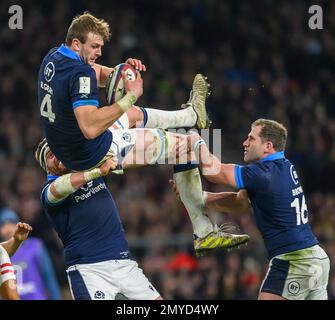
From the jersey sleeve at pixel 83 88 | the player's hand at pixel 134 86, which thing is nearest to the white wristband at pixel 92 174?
the jersey sleeve at pixel 83 88

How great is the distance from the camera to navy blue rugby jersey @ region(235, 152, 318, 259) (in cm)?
859

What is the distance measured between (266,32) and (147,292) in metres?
12.7

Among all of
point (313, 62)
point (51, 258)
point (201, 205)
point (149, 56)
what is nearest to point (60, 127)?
point (201, 205)

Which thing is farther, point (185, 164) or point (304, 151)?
point (304, 151)

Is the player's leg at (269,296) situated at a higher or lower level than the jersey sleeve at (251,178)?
lower

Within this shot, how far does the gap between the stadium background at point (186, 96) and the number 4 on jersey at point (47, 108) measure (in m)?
5.46

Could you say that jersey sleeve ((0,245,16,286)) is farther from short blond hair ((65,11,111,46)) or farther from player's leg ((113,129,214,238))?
short blond hair ((65,11,111,46))

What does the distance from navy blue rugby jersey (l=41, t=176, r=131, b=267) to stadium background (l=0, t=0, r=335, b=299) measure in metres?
4.76

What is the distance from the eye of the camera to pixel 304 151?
16906mm

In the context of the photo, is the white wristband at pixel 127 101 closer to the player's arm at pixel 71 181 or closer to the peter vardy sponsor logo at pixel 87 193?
the player's arm at pixel 71 181

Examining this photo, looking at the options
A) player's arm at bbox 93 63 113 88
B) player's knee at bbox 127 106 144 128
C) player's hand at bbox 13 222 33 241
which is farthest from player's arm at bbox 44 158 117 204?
player's arm at bbox 93 63 113 88

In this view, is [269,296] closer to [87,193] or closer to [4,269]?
[87,193]

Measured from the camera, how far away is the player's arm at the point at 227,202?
30.0 feet
